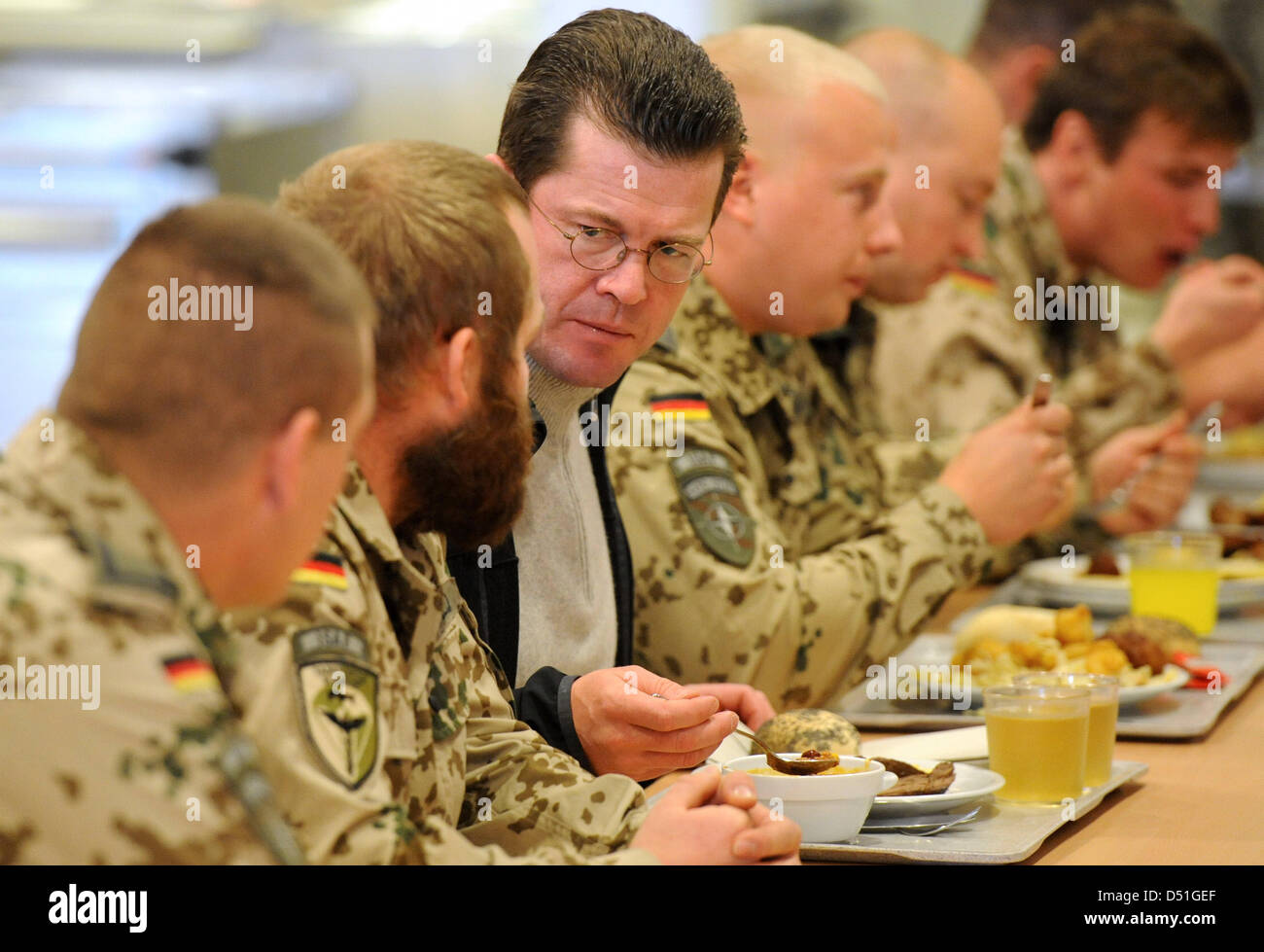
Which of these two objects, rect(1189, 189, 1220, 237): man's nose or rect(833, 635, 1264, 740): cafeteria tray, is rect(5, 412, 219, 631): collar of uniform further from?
rect(1189, 189, 1220, 237): man's nose

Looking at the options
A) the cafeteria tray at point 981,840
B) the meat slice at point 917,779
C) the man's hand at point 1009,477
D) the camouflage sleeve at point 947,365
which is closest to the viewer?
the cafeteria tray at point 981,840

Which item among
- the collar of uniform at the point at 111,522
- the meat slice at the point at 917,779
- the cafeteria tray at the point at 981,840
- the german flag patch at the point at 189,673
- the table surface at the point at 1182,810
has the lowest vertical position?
the table surface at the point at 1182,810

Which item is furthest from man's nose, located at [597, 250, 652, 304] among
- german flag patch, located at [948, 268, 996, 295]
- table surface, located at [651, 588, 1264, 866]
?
german flag patch, located at [948, 268, 996, 295]

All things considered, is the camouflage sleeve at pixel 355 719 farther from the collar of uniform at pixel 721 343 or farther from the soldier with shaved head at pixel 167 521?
the collar of uniform at pixel 721 343

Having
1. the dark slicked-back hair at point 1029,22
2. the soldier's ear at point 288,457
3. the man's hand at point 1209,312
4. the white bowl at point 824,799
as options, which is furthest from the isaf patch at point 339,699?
the dark slicked-back hair at point 1029,22

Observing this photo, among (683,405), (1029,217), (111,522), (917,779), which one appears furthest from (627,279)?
(1029,217)

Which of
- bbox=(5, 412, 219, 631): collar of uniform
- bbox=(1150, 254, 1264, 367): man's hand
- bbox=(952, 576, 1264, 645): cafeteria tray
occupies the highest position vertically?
bbox=(1150, 254, 1264, 367): man's hand

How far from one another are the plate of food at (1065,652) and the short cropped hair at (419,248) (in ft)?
2.67

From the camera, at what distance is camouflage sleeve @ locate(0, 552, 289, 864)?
67 cm

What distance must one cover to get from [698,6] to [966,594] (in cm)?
276

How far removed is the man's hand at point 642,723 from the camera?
1.18m
